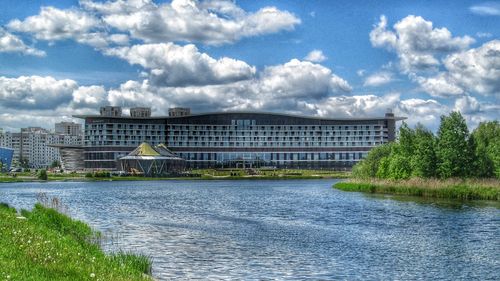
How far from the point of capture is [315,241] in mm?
36969

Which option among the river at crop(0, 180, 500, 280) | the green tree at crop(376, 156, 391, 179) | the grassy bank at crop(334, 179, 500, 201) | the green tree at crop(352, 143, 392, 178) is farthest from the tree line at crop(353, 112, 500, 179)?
the river at crop(0, 180, 500, 280)

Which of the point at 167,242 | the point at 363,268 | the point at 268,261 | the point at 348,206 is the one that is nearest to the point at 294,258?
the point at 268,261

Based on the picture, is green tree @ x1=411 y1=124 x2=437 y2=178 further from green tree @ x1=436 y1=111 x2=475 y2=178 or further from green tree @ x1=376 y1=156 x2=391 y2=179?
green tree @ x1=376 y1=156 x2=391 y2=179

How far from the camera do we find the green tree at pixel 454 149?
77.4m

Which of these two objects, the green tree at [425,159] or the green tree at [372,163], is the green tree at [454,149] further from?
the green tree at [372,163]

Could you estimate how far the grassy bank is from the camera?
67.8m

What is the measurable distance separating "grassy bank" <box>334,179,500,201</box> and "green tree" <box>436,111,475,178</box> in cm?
214

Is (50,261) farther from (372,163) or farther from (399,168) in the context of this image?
(372,163)

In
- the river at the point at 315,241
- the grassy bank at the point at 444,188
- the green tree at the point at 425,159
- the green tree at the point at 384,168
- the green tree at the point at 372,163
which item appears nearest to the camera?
the river at the point at 315,241

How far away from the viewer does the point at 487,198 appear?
219 feet

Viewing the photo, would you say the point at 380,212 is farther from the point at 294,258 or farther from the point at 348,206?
the point at 294,258

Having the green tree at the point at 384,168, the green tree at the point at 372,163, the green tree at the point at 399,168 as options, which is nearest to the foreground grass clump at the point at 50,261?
the green tree at the point at 399,168

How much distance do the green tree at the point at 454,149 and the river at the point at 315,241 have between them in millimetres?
17275

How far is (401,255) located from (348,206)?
33595 millimetres
